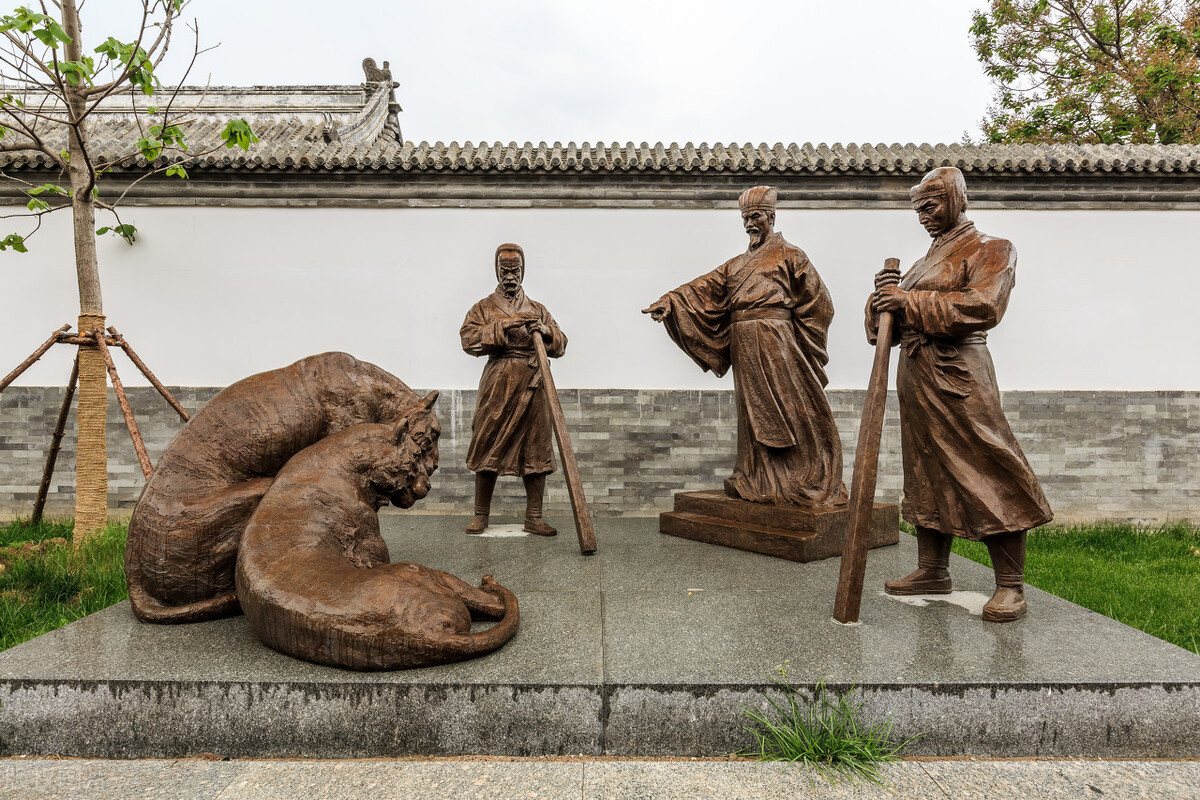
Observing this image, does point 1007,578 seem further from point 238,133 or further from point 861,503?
point 238,133

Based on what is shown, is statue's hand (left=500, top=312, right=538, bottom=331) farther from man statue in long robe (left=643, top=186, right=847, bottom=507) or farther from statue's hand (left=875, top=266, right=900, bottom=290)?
statue's hand (left=875, top=266, right=900, bottom=290)

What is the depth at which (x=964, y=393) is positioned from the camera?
2.81 metres

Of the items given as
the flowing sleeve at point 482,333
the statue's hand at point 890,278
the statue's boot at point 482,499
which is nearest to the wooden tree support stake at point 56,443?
the flowing sleeve at point 482,333

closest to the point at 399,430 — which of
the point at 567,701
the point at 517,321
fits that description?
the point at 567,701

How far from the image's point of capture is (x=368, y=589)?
222cm

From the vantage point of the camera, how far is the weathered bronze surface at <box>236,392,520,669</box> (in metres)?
2.19

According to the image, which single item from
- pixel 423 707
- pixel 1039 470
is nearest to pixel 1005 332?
pixel 1039 470

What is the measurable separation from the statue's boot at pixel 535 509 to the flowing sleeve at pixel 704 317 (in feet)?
4.56

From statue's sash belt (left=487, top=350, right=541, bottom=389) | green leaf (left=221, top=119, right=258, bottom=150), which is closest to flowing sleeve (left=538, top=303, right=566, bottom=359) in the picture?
statue's sash belt (left=487, top=350, right=541, bottom=389)

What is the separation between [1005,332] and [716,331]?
4.12 metres

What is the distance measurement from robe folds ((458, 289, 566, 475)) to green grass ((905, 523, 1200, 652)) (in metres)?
3.17

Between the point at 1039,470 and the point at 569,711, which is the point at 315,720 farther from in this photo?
the point at 1039,470

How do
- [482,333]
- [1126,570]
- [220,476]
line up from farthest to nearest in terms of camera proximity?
[1126,570]
[482,333]
[220,476]

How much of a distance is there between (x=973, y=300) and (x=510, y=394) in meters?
2.87
